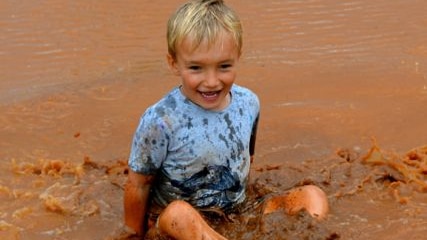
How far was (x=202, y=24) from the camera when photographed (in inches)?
128

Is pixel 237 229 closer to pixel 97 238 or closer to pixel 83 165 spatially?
pixel 97 238

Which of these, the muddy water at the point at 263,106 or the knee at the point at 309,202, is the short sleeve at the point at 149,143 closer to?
the muddy water at the point at 263,106

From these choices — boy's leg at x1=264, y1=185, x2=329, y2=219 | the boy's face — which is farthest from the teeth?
boy's leg at x1=264, y1=185, x2=329, y2=219

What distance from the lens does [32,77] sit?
6059 millimetres

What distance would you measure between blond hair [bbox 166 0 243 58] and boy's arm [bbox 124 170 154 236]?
0.61m

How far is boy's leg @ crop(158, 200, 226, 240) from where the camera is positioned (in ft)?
10.8

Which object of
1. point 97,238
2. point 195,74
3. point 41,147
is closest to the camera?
point 195,74

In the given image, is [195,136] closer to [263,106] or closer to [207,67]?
[207,67]

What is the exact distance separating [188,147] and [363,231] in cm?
104

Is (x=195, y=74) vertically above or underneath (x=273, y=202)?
above

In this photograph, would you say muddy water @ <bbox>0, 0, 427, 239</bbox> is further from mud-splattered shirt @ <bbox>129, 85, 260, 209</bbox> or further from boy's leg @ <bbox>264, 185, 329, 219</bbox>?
mud-splattered shirt @ <bbox>129, 85, 260, 209</bbox>

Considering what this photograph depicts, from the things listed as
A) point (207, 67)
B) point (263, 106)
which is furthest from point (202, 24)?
point (263, 106)

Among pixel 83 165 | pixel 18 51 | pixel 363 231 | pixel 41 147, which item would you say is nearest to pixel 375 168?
pixel 363 231

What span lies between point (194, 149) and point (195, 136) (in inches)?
2.4
